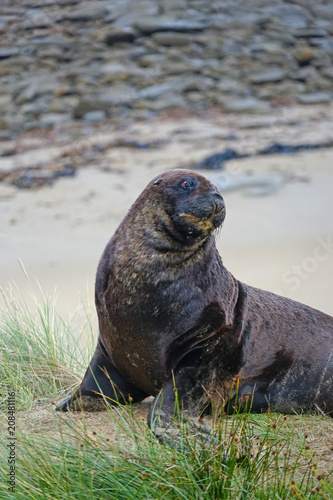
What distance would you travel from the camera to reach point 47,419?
5348mm

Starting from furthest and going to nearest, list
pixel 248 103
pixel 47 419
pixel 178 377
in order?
pixel 248 103 → pixel 47 419 → pixel 178 377

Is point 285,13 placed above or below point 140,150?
above

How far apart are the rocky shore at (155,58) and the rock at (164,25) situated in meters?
0.04

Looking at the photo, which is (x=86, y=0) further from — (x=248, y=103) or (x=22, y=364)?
(x=22, y=364)

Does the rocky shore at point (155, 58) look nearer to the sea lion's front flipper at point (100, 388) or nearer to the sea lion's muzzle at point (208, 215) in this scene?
the sea lion's front flipper at point (100, 388)

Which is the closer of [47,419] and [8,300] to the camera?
[47,419]

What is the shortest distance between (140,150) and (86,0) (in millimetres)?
10189

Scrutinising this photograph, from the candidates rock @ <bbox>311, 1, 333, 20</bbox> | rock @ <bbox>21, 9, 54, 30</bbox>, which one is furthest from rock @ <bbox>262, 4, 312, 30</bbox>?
rock @ <bbox>21, 9, 54, 30</bbox>

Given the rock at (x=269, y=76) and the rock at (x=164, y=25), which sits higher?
the rock at (x=164, y=25)

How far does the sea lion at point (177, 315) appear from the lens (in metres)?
4.75

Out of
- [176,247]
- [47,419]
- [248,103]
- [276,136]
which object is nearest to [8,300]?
[47,419]

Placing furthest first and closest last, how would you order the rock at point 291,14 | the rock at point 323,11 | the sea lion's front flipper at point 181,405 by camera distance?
the rock at point 323,11
the rock at point 291,14
the sea lion's front flipper at point 181,405

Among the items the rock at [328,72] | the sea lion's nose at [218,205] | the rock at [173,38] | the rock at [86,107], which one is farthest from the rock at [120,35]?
the sea lion's nose at [218,205]

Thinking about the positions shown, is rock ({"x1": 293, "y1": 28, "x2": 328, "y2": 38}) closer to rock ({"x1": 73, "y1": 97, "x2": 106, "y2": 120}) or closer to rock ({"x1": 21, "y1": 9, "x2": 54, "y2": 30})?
rock ({"x1": 73, "y1": 97, "x2": 106, "y2": 120})
